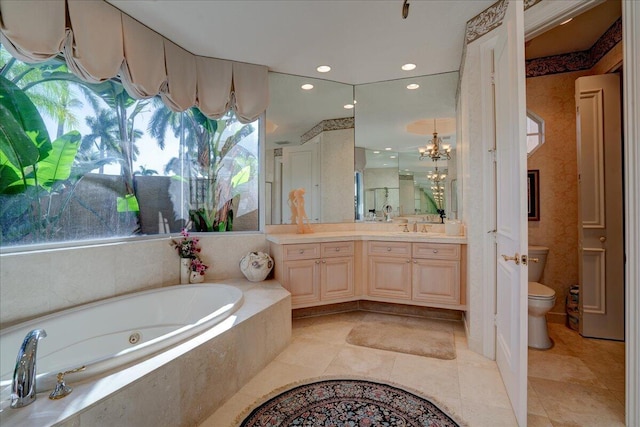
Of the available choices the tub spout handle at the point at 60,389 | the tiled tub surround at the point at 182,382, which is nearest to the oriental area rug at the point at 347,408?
the tiled tub surround at the point at 182,382

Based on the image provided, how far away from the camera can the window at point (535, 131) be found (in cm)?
299

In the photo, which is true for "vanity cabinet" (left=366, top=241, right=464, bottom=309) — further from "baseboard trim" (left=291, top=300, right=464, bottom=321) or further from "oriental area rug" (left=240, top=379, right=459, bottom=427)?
"oriental area rug" (left=240, top=379, right=459, bottom=427)

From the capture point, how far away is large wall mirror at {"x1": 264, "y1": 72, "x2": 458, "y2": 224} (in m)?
3.33

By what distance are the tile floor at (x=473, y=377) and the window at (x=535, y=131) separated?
1754 mm

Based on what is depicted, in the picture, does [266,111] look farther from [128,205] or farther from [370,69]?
[128,205]

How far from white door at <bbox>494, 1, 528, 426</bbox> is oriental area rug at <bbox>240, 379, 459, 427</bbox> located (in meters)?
0.47

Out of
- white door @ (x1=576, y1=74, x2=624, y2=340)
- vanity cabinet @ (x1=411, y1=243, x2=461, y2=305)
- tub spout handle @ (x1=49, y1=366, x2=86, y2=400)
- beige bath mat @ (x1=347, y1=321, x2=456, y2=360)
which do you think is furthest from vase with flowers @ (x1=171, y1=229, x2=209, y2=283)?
white door @ (x1=576, y1=74, x2=624, y2=340)

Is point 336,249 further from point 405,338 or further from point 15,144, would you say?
point 15,144

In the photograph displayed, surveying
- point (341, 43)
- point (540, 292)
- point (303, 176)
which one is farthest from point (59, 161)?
point (540, 292)

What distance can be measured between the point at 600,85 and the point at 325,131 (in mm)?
2499

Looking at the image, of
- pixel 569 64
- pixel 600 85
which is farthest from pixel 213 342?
pixel 569 64

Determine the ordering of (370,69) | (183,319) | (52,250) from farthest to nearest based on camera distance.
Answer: (370,69) < (183,319) < (52,250)

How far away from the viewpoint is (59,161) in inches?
83.4

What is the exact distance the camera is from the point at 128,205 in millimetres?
2578
